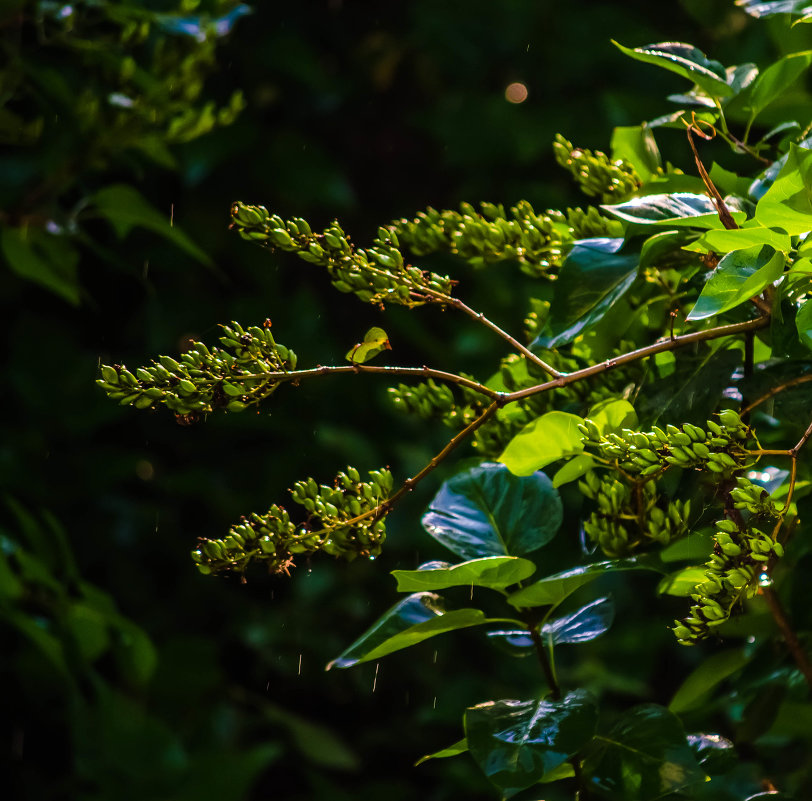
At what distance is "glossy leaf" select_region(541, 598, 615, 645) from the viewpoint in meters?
0.42

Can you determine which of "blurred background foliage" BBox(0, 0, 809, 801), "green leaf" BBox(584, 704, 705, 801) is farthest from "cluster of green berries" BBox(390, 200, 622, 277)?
"blurred background foliage" BBox(0, 0, 809, 801)

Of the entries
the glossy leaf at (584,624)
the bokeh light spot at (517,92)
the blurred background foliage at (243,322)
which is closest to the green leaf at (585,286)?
the glossy leaf at (584,624)

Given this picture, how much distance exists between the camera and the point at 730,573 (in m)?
0.29

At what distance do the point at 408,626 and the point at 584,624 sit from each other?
0.10m

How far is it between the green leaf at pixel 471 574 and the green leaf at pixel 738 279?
118 millimetres

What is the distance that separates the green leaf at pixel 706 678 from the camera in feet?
1.57

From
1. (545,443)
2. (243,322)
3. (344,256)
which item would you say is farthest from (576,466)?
(243,322)

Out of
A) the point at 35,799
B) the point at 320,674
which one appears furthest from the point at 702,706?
the point at 320,674

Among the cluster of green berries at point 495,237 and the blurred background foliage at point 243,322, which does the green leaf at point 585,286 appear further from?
the blurred background foliage at point 243,322

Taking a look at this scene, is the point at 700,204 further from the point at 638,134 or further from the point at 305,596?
the point at 305,596

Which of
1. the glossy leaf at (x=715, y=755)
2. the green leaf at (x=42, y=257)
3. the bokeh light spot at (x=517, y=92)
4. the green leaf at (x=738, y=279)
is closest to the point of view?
the green leaf at (x=738, y=279)

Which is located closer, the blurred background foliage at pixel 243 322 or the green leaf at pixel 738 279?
the green leaf at pixel 738 279

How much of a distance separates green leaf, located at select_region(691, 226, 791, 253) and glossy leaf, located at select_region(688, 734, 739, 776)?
210mm

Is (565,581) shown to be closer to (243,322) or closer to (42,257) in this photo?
(42,257)
